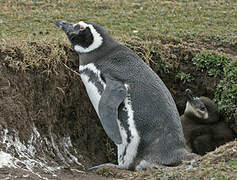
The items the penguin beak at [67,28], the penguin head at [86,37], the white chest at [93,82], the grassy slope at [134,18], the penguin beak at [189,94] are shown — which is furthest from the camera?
the grassy slope at [134,18]

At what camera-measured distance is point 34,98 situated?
6.02 m

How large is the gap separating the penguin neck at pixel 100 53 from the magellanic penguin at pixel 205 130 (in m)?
1.75

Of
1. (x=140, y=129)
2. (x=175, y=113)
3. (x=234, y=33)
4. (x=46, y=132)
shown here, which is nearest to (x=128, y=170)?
(x=140, y=129)

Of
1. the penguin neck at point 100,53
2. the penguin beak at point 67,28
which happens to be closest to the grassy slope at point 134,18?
the penguin beak at point 67,28

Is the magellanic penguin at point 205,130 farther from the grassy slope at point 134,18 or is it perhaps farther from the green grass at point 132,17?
the green grass at point 132,17

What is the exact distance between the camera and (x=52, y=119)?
621 cm

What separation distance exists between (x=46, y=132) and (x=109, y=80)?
124cm

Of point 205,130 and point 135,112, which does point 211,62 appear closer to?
point 205,130

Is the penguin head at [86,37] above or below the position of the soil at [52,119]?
above

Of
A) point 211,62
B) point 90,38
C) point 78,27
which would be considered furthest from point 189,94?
point 78,27

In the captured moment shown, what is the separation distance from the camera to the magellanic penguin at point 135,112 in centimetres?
510

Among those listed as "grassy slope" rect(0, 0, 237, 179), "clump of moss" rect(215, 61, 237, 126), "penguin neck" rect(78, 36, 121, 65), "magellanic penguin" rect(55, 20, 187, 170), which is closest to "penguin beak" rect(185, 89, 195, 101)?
"clump of moss" rect(215, 61, 237, 126)

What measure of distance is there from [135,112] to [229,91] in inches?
87.9

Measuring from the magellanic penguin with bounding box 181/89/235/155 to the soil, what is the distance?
523 millimetres
